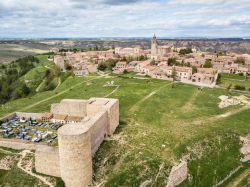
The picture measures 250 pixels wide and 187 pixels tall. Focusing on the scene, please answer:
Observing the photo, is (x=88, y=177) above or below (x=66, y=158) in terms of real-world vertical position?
below

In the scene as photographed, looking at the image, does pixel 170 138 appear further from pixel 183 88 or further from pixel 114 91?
pixel 183 88

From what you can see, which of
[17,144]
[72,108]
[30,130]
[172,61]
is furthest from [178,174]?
[172,61]

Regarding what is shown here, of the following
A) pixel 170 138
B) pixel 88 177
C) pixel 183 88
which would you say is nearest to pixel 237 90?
pixel 183 88

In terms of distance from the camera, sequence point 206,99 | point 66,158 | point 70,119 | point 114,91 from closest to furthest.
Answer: point 66,158, point 70,119, point 206,99, point 114,91

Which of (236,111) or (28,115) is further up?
(236,111)

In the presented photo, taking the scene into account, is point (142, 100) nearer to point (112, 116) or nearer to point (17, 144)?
point (112, 116)

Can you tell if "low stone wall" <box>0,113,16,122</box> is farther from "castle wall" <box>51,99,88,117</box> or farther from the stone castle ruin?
the stone castle ruin
